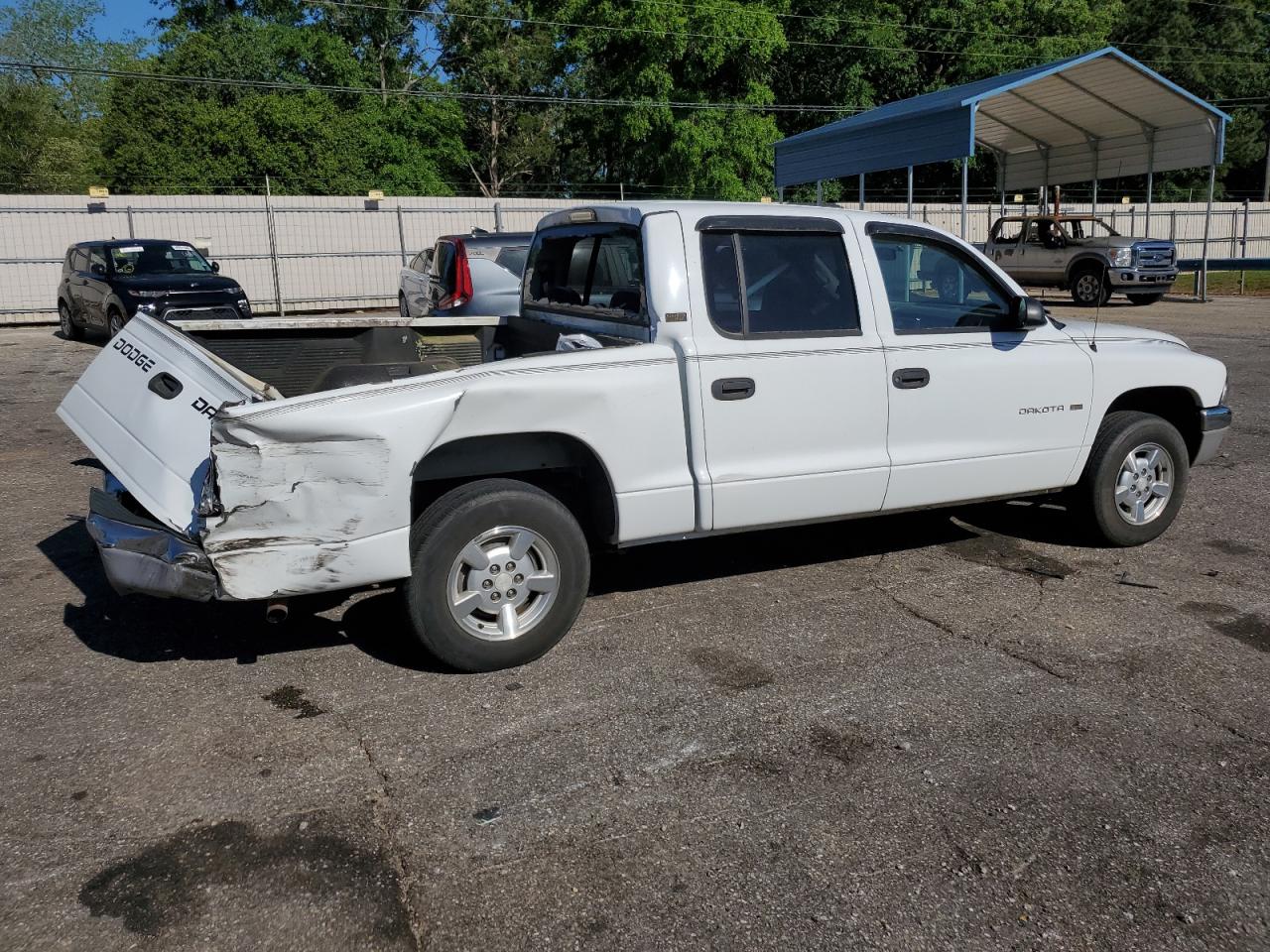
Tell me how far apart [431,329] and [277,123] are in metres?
32.7

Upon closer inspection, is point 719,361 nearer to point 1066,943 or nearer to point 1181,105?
point 1066,943

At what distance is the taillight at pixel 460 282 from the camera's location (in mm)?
11352

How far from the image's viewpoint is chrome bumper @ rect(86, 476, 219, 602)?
3.93 meters

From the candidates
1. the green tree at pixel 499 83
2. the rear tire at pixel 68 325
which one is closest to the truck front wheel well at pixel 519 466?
the rear tire at pixel 68 325

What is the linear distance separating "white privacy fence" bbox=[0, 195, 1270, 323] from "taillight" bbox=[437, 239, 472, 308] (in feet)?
44.0

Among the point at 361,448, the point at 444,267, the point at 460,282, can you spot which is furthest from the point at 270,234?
the point at 361,448

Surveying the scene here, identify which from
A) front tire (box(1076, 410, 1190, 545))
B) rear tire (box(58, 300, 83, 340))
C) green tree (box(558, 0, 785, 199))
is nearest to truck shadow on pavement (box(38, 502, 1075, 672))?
front tire (box(1076, 410, 1190, 545))

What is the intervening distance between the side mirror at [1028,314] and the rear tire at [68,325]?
54.8 ft

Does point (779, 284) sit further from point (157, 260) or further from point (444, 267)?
point (157, 260)

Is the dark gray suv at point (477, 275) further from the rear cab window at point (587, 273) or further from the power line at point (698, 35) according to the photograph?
the power line at point (698, 35)

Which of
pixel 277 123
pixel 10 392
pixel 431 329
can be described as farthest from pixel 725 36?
pixel 431 329

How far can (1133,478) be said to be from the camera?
20.0 ft

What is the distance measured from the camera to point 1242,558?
19.7ft

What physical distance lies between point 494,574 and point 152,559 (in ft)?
4.19
